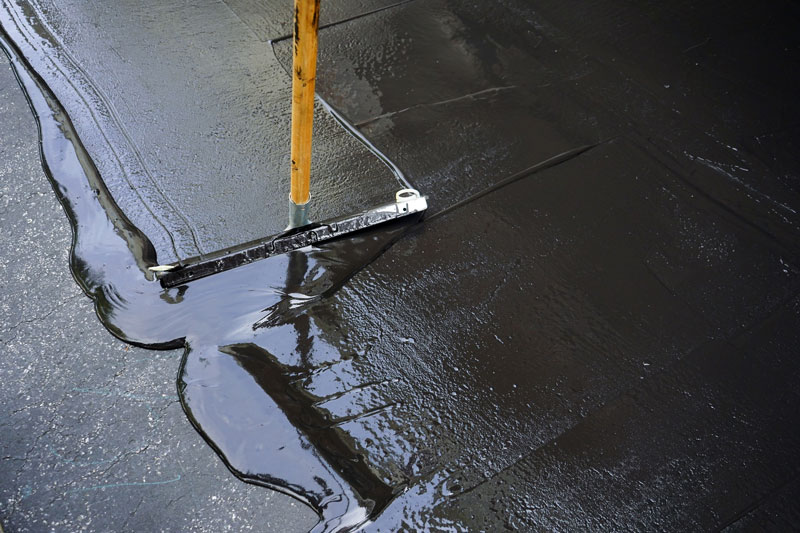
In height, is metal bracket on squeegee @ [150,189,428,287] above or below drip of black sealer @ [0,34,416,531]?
above

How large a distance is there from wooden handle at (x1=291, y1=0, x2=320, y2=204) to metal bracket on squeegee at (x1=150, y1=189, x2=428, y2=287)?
172 millimetres

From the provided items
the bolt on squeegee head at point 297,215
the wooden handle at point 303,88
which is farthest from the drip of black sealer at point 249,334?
the wooden handle at point 303,88

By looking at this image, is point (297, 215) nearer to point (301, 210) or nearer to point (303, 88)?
point (301, 210)

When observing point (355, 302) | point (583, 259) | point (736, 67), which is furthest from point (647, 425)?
point (736, 67)

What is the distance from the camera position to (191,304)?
7.45ft

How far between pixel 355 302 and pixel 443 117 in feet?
3.84

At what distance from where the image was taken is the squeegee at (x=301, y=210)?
76.9 inches

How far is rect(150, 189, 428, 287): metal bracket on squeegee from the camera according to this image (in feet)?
7.59

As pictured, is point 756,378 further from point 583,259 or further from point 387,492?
point 387,492

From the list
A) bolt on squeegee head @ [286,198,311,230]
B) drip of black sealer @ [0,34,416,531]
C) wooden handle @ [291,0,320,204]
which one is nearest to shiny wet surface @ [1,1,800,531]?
drip of black sealer @ [0,34,416,531]

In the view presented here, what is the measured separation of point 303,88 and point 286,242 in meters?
0.62

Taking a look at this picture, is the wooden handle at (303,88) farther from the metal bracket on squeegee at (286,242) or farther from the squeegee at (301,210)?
the metal bracket on squeegee at (286,242)

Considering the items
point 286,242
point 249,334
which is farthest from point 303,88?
point 249,334

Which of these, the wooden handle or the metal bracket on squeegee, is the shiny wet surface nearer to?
the metal bracket on squeegee
